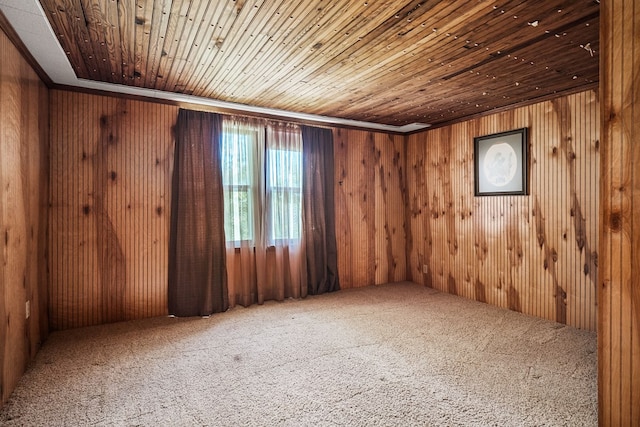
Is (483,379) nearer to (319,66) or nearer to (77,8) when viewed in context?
(319,66)

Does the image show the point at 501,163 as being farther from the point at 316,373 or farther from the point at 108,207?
the point at 108,207

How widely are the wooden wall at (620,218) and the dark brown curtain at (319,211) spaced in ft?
10.6

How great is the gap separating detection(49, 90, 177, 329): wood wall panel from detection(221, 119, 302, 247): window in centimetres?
65

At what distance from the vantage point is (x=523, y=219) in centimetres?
368

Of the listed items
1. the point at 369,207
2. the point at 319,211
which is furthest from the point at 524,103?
the point at 319,211

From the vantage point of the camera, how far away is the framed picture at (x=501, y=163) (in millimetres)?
3643

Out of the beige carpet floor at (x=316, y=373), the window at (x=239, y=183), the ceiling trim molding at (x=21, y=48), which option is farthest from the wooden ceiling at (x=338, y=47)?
the beige carpet floor at (x=316, y=373)

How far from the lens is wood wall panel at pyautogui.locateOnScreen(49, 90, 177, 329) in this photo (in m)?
3.10

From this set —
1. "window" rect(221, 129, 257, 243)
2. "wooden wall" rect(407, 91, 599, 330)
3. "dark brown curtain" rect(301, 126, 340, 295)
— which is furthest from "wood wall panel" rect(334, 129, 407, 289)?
"window" rect(221, 129, 257, 243)

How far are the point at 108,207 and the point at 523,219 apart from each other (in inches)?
175

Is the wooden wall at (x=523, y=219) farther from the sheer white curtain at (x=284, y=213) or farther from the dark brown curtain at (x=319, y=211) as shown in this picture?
the sheer white curtain at (x=284, y=213)

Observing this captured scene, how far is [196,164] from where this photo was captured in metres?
3.61

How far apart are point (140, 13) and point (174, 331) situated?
2.63 meters

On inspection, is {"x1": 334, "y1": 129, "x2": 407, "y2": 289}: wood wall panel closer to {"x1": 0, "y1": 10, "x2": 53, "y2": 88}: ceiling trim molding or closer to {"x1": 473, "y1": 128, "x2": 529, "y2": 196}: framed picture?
{"x1": 473, "y1": 128, "x2": 529, "y2": 196}: framed picture
